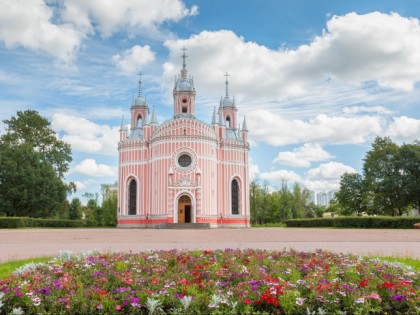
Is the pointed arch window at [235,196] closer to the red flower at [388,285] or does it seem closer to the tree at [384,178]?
the tree at [384,178]

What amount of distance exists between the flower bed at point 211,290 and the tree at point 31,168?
47.6 m

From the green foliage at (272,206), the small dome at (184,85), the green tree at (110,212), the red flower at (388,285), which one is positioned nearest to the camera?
the red flower at (388,285)

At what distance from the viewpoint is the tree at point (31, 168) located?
5156 centimetres

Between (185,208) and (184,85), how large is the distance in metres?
19.8

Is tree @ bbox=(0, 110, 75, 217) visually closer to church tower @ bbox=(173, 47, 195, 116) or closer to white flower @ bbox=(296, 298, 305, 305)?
church tower @ bbox=(173, 47, 195, 116)

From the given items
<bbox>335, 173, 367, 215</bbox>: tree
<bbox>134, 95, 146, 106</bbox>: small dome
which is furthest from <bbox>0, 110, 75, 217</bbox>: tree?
<bbox>335, 173, 367, 215</bbox>: tree

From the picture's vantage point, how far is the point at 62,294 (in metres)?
6.11

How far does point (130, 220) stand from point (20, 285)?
51.8m

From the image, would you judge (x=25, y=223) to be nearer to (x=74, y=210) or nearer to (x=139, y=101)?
(x=139, y=101)

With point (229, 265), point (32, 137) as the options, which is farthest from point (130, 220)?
point (229, 265)

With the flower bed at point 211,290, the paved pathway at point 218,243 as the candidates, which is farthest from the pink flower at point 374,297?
the paved pathway at point 218,243

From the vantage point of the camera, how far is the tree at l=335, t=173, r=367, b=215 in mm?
61656

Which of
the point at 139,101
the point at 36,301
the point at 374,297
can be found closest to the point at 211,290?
the point at 374,297

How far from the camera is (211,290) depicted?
6.26 meters
